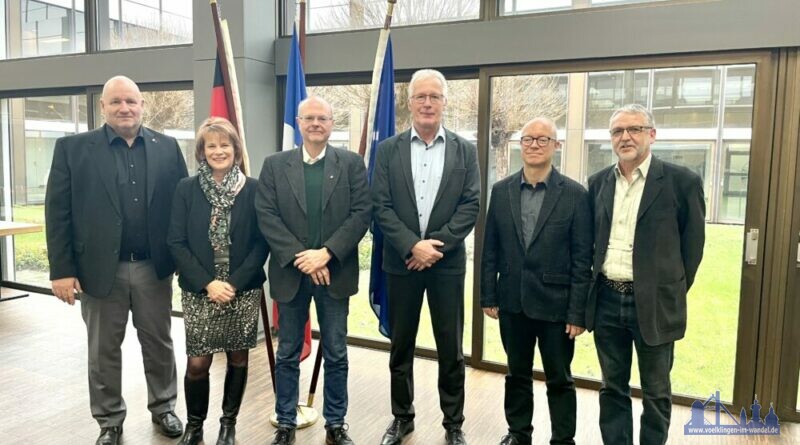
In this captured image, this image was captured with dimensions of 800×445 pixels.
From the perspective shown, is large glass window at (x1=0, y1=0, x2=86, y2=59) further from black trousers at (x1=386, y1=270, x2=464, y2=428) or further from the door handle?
the door handle

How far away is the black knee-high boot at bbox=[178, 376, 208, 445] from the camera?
2.45 meters

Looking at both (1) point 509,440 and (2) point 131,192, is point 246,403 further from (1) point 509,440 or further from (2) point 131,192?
(1) point 509,440

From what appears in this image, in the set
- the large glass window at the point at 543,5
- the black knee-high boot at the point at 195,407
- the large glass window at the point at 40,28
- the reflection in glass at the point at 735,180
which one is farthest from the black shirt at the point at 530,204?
the large glass window at the point at 40,28

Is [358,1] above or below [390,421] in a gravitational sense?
above

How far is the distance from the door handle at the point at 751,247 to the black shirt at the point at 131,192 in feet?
9.92

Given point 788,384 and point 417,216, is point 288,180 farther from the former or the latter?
point 788,384

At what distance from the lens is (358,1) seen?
3846 millimetres

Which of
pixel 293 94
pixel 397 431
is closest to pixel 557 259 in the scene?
pixel 397 431

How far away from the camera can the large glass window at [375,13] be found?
3.50 metres

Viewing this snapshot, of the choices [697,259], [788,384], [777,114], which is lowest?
[788,384]

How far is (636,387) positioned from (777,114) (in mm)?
1668

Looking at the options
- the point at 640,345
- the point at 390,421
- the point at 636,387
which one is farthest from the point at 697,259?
the point at 390,421

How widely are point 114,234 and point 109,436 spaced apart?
37.1 inches

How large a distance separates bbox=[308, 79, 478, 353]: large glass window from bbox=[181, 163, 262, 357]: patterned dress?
1415 millimetres
